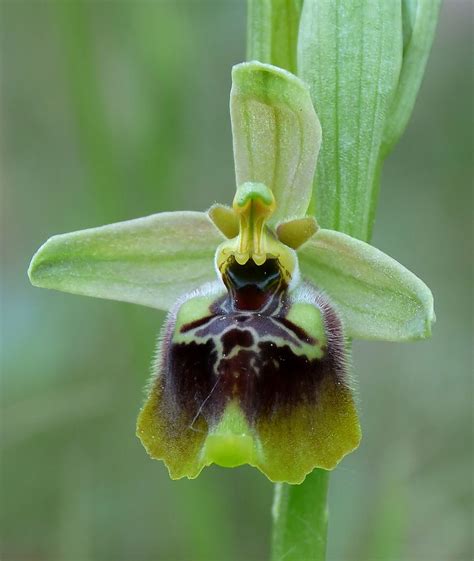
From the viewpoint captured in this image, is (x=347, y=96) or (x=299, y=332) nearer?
(x=299, y=332)

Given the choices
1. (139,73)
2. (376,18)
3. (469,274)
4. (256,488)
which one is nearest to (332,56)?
(376,18)

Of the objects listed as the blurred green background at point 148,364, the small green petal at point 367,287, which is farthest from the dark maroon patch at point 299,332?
the blurred green background at point 148,364

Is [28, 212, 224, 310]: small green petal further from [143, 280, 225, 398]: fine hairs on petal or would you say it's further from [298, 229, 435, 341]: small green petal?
[298, 229, 435, 341]: small green petal

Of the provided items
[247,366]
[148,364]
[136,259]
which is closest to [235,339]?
[247,366]

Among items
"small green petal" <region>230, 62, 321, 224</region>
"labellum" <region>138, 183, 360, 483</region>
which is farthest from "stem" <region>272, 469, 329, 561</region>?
"small green petal" <region>230, 62, 321, 224</region>

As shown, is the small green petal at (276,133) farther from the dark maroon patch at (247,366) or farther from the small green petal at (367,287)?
the dark maroon patch at (247,366)

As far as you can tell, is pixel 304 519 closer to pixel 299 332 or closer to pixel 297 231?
pixel 299 332

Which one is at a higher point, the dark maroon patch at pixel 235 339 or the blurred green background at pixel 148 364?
the blurred green background at pixel 148 364
